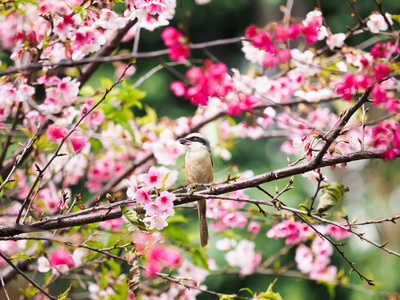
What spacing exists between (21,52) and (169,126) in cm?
134

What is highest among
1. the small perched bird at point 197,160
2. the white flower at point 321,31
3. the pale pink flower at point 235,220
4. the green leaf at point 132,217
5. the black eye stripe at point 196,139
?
the white flower at point 321,31

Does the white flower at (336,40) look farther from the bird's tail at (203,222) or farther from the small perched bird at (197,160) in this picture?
the bird's tail at (203,222)

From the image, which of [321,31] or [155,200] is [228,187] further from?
[321,31]

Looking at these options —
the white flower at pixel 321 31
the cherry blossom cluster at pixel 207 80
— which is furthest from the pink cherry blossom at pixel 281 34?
Result: the cherry blossom cluster at pixel 207 80

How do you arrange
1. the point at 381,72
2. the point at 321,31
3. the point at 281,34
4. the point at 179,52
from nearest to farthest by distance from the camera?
the point at 381,72 < the point at 179,52 < the point at 281,34 < the point at 321,31

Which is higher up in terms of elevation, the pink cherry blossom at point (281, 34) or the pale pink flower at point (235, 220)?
the pink cherry blossom at point (281, 34)

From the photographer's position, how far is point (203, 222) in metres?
2.81

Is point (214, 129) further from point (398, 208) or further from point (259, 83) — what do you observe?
point (398, 208)

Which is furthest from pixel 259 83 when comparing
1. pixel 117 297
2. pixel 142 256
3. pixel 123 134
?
pixel 117 297

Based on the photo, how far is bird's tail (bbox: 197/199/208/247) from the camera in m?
2.73

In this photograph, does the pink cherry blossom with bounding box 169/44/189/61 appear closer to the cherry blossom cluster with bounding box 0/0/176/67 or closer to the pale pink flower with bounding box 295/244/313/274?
the cherry blossom cluster with bounding box 0/0/176/67

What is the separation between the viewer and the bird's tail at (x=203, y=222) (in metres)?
2.73

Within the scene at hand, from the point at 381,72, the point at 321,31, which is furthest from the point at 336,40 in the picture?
the point at 381,72

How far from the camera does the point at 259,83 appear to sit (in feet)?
10.6
